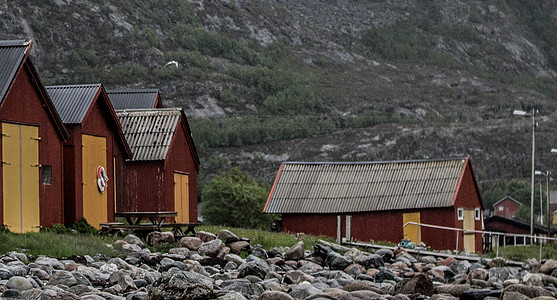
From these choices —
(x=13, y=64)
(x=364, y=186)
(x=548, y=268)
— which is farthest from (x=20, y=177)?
(x=364, y=186)

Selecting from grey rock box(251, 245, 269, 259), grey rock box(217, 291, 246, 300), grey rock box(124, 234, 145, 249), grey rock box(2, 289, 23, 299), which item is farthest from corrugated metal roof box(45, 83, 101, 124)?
grey rock box(217, 291, 246, 300)

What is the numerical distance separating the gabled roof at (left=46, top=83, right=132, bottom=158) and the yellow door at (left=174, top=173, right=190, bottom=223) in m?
5.26

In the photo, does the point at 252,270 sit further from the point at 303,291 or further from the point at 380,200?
the point at 380,200

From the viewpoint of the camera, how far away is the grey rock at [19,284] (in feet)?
49.3

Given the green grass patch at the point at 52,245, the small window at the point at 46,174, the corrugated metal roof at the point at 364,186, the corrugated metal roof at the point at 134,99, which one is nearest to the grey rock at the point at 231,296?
the green grass patch at the point at 52,245

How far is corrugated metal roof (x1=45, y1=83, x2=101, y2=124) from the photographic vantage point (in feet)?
86.1

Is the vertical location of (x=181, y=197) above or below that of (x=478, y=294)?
above

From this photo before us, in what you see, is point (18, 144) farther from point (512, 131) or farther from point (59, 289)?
point (512, 131)

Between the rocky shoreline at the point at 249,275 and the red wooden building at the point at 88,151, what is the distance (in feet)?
11.9

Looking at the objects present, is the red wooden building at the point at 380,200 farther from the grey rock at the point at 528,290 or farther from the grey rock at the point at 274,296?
the grey rock at the point at 274,296

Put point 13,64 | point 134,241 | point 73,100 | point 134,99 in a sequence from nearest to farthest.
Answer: point 134,241, point 13,64, point 73,100, point 134,99

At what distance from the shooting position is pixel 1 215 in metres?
21.9

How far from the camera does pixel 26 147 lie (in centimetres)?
2328

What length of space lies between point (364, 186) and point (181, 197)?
8.54 meters
